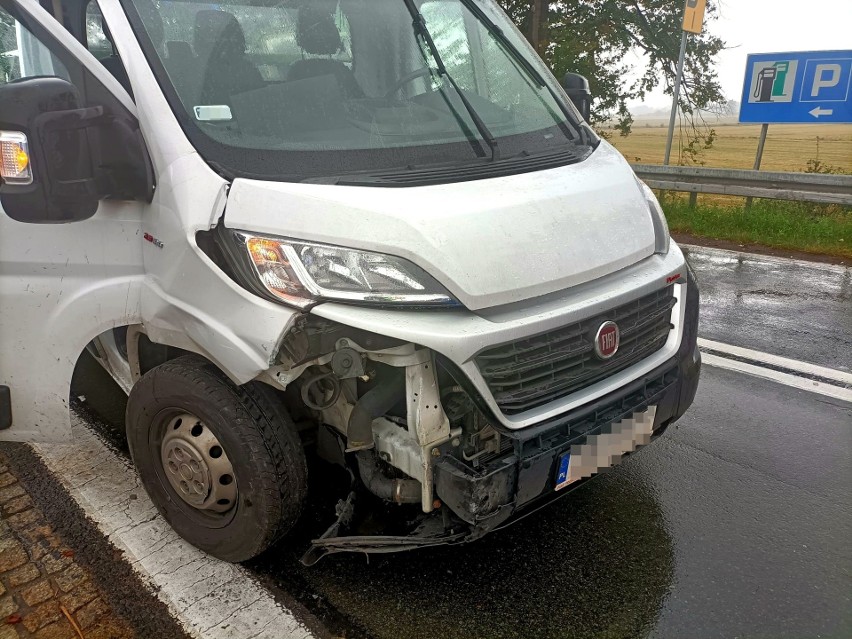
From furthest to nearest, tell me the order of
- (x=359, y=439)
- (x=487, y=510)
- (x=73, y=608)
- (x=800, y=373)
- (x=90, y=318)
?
(x=800, y=373) → (x=90, y=318) → (x=73, y=608) → (x=359, y=439) → (x=487, y=510)

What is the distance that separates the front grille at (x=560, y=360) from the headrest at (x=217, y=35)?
1588 mm

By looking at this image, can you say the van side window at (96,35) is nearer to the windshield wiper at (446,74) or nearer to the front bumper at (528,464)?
the windshield wiper at (446,74)

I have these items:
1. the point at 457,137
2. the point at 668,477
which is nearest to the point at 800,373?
the point at 668,477

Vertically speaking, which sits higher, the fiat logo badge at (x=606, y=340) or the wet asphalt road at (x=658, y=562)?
the fiat logo badge at (x=606, y=340)

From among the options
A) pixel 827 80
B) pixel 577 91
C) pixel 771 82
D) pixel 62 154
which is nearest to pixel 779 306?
pixel 577 91

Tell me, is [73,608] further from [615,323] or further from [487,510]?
[615,323]

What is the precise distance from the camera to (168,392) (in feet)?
8.60

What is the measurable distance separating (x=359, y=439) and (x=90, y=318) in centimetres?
124

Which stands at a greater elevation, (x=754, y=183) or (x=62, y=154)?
(x=62, y=154)

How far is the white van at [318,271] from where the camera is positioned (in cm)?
221

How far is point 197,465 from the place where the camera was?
2639 millimetres

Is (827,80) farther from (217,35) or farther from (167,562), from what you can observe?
(167,562)

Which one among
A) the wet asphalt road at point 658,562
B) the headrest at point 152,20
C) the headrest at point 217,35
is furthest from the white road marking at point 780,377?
the headrest at point 152,20

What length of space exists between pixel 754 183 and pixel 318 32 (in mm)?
7387
